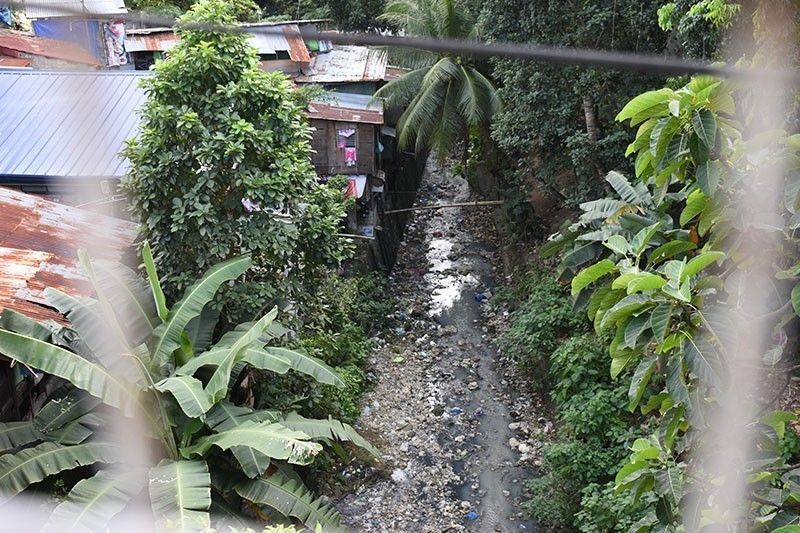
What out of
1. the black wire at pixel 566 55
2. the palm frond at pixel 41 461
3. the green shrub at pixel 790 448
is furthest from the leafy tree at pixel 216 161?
the black wire at pixel 566 55

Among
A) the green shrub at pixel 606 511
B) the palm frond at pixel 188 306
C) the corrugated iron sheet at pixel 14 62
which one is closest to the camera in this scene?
the palm frond at pixel 188 306

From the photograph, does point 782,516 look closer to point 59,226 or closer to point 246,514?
point 246,514

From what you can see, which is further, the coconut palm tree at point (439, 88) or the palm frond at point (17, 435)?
the coconut palm tree at point (439, 88)

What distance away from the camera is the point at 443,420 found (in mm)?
6363

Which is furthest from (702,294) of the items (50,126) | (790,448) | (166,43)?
(166,43)

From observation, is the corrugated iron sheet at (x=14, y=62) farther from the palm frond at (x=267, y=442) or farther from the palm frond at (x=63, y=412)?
the palm frond at (x=267, y=442)

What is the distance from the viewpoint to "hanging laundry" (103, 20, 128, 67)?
349 inches

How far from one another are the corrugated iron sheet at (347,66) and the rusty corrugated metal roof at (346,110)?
0.34m

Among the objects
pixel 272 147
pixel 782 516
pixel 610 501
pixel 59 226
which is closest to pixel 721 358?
pixel 782 516

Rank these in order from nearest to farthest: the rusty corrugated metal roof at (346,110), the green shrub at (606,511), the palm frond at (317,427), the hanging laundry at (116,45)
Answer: the green shrub at (606,511)
the palm frond at (317,427)
the rusty corrugated metal roof at (346,110)
the hanging laundry at (116,45)

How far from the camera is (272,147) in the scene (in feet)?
15.6

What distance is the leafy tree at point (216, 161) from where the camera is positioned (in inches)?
178

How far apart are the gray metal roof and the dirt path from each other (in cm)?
317

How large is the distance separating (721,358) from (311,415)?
344cm
